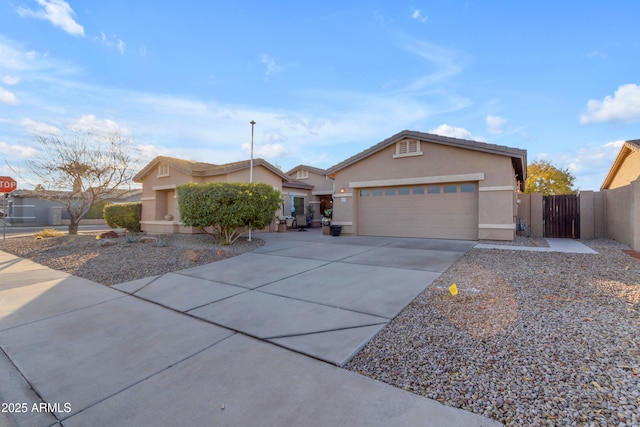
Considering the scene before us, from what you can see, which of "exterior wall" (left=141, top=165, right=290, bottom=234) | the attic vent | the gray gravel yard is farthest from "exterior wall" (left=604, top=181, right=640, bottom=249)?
"exterior wall" (left=141, top=165, right=290, bottom=234)

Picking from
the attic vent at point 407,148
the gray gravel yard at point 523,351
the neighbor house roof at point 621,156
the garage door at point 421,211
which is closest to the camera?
the gray gravel yard at point 523,351

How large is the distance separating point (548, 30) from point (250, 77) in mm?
10138

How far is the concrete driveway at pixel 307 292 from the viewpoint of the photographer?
11.8ft

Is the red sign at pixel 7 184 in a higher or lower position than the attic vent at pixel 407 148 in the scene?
lower

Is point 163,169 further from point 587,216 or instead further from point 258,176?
point 587,216

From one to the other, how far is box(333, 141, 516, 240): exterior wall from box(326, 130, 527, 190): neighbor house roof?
0.78 feet

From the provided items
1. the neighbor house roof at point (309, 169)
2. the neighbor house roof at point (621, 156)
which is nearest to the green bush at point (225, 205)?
the neighbor house roof at point (309, 169)

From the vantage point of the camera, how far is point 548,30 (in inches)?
344

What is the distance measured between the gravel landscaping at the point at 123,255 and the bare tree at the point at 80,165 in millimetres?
3328

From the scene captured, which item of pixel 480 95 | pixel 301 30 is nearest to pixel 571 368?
pixel 301 30

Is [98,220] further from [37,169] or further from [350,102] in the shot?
[350,102]

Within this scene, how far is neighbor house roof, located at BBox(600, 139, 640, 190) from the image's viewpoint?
12355 mm

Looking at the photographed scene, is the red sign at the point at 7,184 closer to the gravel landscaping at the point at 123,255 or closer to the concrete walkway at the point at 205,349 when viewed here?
the gravel landscaping at the point at 123,255

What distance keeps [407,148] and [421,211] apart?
2.71 m
